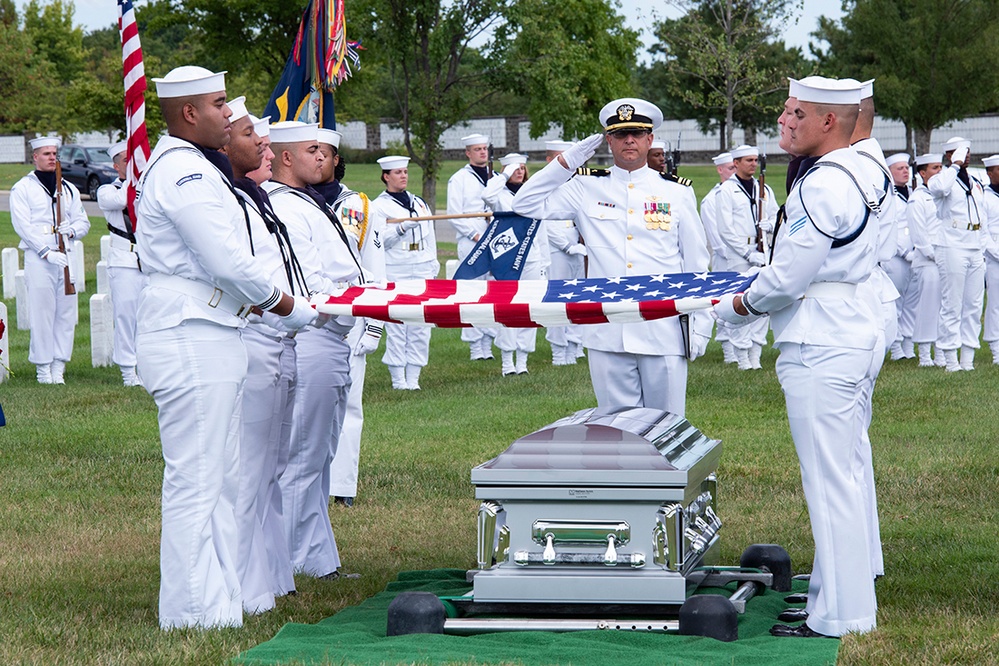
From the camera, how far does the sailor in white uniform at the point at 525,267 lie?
16250 mm

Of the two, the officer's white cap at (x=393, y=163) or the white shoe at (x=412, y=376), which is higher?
the officer's white cap at (x=393, y=163)

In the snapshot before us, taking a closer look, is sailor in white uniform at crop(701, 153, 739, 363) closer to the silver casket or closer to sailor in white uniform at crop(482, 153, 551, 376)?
sailor in white uniform at crop(482, 153, 551, 376)

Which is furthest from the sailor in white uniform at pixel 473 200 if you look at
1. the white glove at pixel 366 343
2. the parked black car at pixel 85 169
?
the parked black car at pixel 85 169

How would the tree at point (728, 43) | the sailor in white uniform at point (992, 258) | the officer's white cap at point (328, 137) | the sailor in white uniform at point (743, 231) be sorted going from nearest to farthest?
1. the officer's white cap at point (328, 137)
2. the sailor in white uniform at point (743, 231)
3. the sailor in white uniform at point (992, 258)
4. the tree at point (728, 43)

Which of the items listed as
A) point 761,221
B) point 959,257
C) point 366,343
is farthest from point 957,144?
point 366,343

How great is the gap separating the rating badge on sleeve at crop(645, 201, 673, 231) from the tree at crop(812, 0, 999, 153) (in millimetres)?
39232

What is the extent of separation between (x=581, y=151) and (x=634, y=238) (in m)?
0.62

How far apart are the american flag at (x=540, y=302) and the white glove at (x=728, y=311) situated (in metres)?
0.08

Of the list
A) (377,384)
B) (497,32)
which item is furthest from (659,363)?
(497,32)

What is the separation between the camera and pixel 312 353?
25.3ft

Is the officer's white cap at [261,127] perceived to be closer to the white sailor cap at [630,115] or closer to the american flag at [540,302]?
the american flag at [540,302]

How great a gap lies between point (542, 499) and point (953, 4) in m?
44.3

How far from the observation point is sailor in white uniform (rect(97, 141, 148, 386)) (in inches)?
598

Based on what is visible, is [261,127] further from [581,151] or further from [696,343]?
[696,343]
